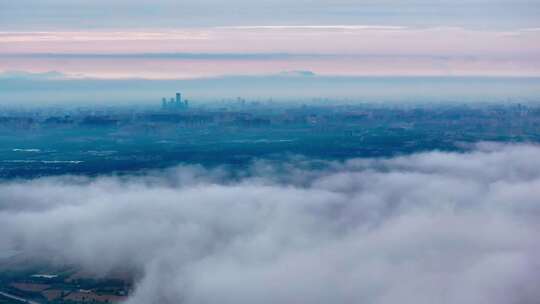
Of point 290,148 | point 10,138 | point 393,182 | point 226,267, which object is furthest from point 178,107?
point 226,267

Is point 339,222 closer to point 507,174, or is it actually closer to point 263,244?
point 263,244

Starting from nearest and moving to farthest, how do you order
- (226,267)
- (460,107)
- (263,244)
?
(226,267) < (263,244) < (460,107)

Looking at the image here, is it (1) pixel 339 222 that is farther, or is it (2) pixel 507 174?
(2) pixel 507 174

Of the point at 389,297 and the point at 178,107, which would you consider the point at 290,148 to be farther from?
the point at 178,107

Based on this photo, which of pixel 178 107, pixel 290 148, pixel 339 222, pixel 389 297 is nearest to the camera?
pixel 389 297

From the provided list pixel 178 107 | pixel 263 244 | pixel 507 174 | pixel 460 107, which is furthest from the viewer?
pixel 178 107

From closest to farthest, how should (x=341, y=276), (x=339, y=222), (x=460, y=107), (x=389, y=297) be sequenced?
(x=389, y=297)
(x=341, y=276)
(x=339, y=222)
(x=460, y=107)

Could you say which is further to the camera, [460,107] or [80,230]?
[460,107]

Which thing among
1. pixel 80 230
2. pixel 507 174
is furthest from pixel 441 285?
pixel 507 174
